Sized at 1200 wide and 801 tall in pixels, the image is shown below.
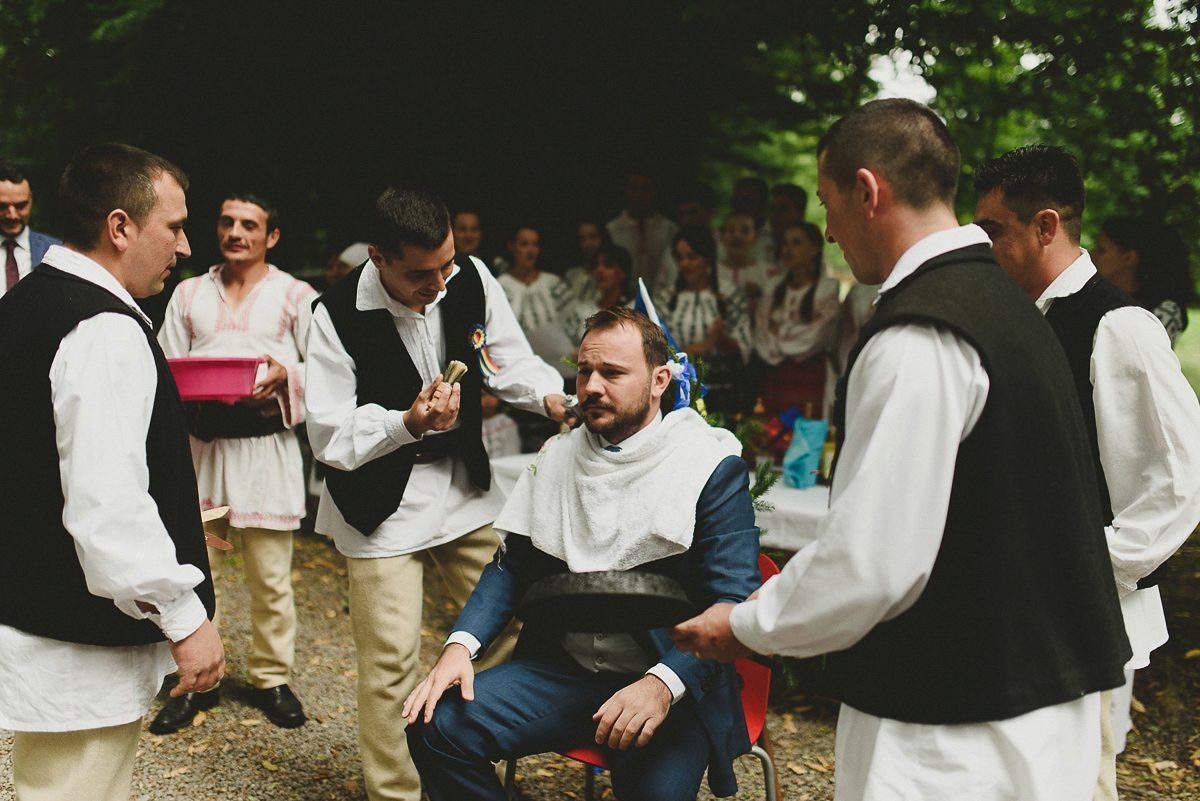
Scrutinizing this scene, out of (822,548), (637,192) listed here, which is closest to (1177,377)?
(822,548)

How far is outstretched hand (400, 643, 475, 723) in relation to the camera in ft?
8.11

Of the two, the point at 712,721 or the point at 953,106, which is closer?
the point at 712,721

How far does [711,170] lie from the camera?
8367 mm

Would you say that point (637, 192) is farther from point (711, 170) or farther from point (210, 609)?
point (210, 609)

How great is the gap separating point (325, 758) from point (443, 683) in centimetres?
158

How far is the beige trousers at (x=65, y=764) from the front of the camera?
215 cm

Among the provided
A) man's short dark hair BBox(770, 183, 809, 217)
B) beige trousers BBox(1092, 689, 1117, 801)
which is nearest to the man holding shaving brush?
beige trousers BBox(1092, 689, 1117, 801)

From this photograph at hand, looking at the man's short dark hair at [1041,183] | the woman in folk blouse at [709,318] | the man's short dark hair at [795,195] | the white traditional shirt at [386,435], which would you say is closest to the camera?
the man's short dark hair at [1041,183]

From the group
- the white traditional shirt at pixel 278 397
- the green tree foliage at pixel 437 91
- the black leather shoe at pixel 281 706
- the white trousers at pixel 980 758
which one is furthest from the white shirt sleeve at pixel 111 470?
the green tree foliage at pixel 437 91

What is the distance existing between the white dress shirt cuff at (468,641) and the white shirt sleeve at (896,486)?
126 centimetres

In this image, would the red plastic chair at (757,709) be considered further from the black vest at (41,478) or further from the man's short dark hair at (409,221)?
the man's short dark hair at (409,221)

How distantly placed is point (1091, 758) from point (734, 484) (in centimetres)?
115

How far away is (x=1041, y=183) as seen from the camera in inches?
94.4

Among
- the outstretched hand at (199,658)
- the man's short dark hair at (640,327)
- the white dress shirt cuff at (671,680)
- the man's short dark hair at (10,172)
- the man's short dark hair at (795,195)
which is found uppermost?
the man's short dark hair at (795,195)
